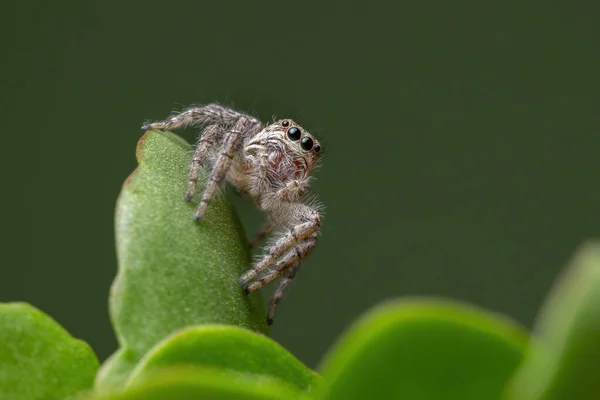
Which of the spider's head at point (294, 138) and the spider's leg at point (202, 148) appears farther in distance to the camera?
the spider's head at point (294, 138)

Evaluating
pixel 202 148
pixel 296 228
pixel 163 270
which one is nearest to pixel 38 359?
pixel 163 270

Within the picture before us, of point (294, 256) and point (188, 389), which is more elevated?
point (188, 389)


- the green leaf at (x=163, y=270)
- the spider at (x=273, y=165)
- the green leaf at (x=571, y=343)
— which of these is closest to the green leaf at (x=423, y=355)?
the green leaf at (x=571, y=343)

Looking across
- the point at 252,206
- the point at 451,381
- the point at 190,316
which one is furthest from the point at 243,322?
the point at 252,206

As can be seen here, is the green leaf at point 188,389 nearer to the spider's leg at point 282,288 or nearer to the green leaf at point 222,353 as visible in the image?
→ the green leaf at point 222,353

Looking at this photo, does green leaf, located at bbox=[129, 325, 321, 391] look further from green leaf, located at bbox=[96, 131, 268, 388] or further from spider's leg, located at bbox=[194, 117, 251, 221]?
spider's leg, located at bbox=[194, 117, 251, 221]

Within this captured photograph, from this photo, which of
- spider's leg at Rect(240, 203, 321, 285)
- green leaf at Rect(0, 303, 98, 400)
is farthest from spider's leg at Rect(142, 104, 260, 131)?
green leaf at Rect(0, 303, 98, 400)

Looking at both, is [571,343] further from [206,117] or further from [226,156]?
[206,117]
